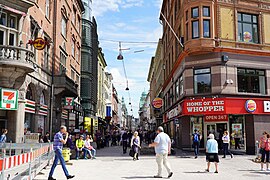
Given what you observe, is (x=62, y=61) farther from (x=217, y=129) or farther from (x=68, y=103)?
(x=217, y=129)

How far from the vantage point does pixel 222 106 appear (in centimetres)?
2370

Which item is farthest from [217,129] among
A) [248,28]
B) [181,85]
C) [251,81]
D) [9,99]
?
[9,99]

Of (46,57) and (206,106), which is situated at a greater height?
(46,57)

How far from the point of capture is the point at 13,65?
56.2 feet

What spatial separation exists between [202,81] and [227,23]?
514 cm

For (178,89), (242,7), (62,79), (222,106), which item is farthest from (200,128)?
(62,79)

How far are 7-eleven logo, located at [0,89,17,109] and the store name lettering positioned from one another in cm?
1330

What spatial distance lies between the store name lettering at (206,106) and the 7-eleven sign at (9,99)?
13.2 meters

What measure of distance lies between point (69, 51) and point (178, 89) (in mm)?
12414

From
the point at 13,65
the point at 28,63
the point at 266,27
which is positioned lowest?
the point at 13,65

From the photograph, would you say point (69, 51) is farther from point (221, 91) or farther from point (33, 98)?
point (221, 91)

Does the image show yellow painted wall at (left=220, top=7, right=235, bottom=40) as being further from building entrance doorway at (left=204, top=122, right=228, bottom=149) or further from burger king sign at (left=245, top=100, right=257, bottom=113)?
building entrance doorway at (left=204, top=122, right=228, bottom=149)

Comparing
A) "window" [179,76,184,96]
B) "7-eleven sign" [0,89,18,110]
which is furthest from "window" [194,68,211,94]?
"7-eleven sign" [0,89,18,110]

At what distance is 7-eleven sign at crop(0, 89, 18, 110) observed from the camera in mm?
17141
